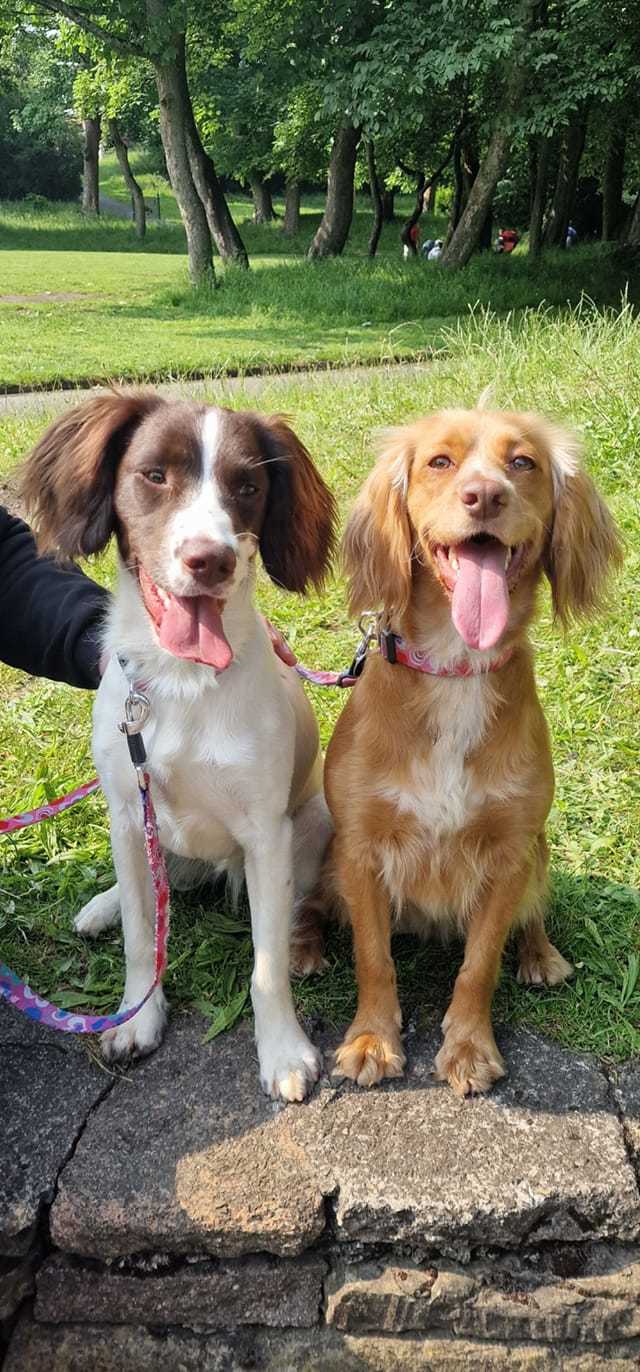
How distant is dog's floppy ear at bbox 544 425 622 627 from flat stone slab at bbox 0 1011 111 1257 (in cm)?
146

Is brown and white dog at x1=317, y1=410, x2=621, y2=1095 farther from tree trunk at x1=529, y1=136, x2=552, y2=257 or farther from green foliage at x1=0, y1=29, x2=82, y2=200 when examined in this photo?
green foliage at x1=0, y1=29, x2=82, y2=200

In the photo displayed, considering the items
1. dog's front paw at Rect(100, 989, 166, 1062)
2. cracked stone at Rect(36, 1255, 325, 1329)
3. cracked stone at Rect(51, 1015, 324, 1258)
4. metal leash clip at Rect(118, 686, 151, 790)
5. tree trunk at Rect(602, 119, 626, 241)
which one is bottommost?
cracked stone at Rect(36, 1255, 325, 1329)

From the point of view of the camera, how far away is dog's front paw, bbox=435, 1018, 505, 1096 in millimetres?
2207

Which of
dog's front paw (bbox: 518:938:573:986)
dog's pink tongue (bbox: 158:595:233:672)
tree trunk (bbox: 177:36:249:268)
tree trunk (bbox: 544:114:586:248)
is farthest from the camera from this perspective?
tree trunk (bbox: 544:114:586:248)

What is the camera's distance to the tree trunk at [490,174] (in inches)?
532

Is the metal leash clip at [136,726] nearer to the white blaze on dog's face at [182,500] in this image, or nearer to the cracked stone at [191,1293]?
the white blaze on dog's face at [182,500]

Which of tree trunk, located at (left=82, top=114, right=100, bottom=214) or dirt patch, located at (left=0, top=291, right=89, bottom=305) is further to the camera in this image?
tree trunk, located at (left=82, top=114, right=100, bottom=214)

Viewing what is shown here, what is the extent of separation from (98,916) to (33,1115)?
2.06 ft

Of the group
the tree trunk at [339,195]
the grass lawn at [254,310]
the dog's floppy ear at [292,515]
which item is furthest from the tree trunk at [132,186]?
the dog's floppy ear at [292,515]

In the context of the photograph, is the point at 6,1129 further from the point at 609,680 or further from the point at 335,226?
the point at 335,226

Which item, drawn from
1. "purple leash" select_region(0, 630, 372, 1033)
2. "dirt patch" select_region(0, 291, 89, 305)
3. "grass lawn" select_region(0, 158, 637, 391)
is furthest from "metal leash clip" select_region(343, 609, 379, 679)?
"dirt patch" select_region(0, 291, 89, 305)

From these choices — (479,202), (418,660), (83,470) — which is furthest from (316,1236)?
(479,202)

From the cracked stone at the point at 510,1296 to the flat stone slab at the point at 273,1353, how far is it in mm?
48

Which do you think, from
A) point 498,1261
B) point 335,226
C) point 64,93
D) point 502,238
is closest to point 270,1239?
point 498,1261
